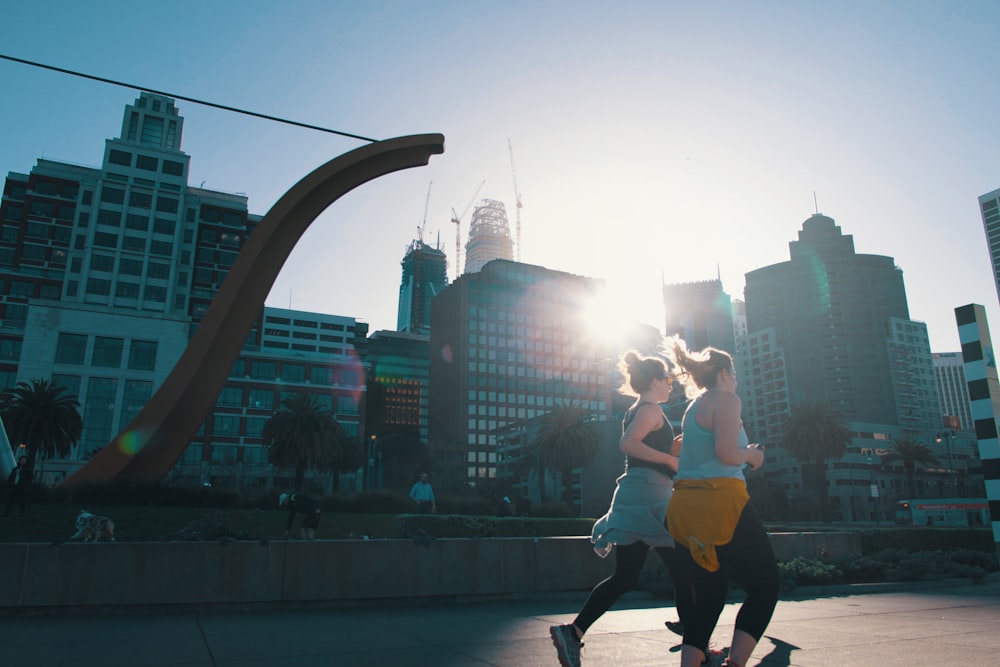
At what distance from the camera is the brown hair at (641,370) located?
3816mm

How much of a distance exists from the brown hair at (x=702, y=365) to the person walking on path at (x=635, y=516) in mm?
222

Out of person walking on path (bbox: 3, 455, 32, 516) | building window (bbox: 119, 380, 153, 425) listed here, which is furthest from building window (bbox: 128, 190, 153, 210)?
person walking on path (bbox: 3, 455, 32, 516)

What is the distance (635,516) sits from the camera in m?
3.54

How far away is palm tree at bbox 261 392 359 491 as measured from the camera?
42812 millimetres

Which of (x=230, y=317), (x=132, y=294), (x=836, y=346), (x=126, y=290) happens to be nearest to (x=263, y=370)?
(x=132, y=294)

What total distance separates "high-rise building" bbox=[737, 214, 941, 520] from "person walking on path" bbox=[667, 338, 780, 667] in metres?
120

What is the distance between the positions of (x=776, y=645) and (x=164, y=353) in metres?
61.0

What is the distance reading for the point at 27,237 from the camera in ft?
209

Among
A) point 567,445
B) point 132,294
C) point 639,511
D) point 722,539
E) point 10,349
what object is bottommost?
point 722,539

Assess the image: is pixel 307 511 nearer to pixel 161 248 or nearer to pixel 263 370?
pixel 263 370

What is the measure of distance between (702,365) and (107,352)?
61.2 meters

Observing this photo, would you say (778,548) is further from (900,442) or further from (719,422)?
(900,442)

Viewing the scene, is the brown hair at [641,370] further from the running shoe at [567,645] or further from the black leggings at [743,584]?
the running shoe at [567,645]

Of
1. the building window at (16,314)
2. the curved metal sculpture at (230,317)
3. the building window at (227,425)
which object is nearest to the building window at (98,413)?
the building window at (227,425)
